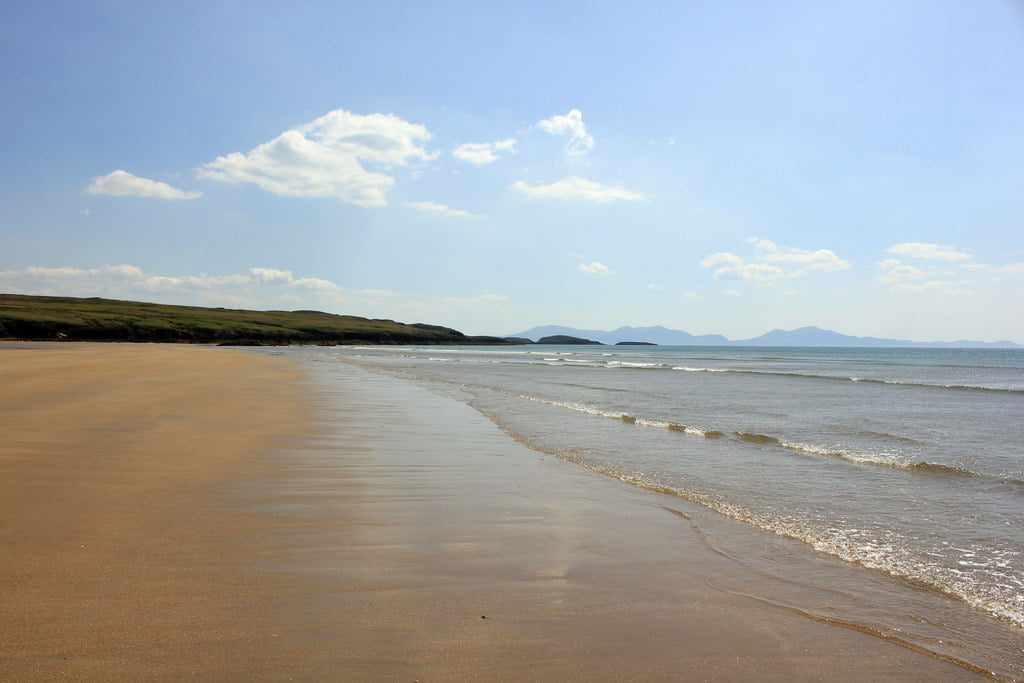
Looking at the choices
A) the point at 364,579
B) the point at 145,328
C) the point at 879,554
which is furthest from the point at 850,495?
the point at 145,328

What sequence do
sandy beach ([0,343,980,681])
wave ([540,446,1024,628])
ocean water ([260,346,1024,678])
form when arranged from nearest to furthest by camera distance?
sandy beach ([0,343,980,681]) → ocean water ([260,346,1024,678]) → wave ([540,446,1024,628])

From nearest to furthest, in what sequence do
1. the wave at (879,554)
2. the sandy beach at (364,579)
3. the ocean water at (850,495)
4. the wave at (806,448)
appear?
the sandy beach at (364,579) < the ocean water at (850,495) < the wave at (879,554) < the wave at (806,448)

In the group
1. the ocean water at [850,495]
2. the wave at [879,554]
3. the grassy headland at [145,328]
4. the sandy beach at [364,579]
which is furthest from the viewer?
the grassy headland at [145,328]

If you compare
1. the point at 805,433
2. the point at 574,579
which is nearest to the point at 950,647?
the point at 574,579

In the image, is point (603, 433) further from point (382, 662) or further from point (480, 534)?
point (382, 662)

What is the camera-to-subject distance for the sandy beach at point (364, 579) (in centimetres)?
350

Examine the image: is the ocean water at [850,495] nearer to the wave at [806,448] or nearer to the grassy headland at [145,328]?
the wave at [806,448]

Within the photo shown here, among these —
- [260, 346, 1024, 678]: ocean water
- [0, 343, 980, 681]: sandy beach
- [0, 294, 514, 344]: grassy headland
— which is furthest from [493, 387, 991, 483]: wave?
[0, 294, 514, 344]: grassy headland

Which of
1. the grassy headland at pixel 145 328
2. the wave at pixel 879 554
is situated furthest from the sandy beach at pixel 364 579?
the grassy headland at pixel 145 328

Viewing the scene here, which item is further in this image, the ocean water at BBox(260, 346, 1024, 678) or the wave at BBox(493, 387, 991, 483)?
the wave at BBox(493, 387, 991, 483)

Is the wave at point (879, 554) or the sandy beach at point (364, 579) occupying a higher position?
the sandy beach at point (364, 579)

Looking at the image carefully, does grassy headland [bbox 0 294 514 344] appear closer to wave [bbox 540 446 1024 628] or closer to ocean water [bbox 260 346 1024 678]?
ocean water [bbox 260 346 1024 678]

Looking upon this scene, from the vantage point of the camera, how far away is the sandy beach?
3.50 meters

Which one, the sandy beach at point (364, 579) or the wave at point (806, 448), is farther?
the wave at point (806, 448)
